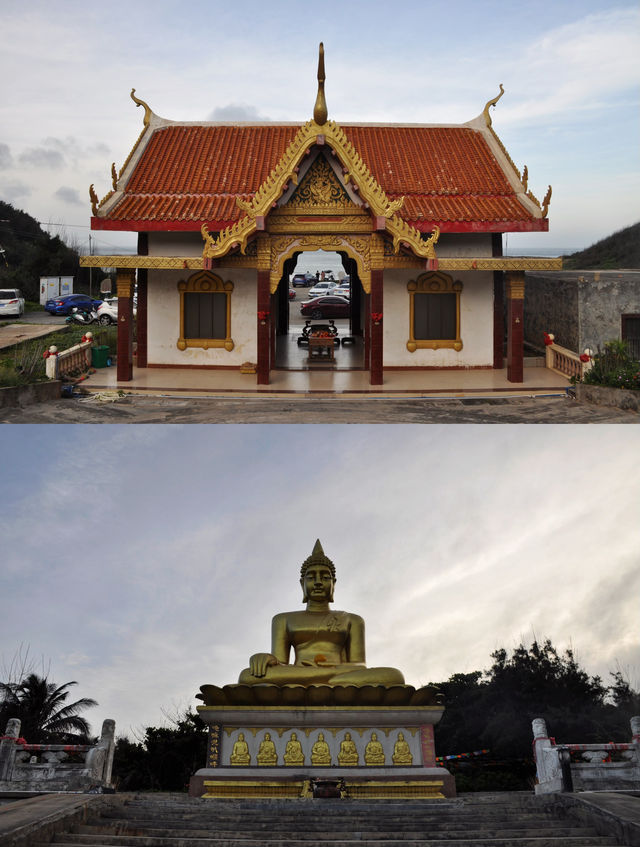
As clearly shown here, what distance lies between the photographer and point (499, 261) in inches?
747

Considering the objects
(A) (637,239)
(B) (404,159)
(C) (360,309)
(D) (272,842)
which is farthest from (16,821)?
(A) (637,239)

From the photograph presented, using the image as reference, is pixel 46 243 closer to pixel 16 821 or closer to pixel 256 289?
pixel 256 289

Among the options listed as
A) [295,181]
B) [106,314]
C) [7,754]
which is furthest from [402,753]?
[106,314]

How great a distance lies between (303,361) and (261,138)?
5.92m

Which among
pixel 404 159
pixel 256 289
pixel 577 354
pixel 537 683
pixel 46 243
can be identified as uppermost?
pixel 46 243

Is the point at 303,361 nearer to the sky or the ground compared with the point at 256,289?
nearer to the ground

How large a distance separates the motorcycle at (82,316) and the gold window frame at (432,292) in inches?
535

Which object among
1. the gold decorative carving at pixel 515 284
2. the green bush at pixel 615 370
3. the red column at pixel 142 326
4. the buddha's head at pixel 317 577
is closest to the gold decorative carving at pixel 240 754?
the buddha's head at pixel 317 577

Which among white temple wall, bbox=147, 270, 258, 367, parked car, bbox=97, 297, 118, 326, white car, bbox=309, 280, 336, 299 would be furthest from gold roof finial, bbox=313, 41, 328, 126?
white car, bbox=309, 280, 336, 299

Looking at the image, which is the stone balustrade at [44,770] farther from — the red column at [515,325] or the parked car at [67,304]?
the parked car at [67,304]

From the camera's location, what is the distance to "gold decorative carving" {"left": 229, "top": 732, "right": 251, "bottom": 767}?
34.5ft

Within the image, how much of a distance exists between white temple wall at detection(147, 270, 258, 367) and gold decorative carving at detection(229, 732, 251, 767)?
11.2 m

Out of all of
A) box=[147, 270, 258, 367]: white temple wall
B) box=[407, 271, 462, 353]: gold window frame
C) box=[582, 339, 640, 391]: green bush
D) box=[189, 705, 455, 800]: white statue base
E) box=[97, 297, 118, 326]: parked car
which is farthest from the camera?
box=[97, 297, 118, 326]: parked car

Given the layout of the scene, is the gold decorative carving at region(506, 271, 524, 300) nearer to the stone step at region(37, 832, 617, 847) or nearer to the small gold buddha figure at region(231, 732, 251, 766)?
the small gold buddha figure at region(231, 732, 251, 766)
